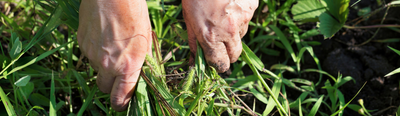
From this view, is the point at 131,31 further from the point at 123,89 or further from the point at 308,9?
the point at 308,9

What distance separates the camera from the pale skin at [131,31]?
3.40ft

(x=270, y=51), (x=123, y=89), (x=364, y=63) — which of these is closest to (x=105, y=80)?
(x=123, y=89)

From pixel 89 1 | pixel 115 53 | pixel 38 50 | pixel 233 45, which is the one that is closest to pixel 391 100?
pixel 233 45

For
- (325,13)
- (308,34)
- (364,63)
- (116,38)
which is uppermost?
(116,38)

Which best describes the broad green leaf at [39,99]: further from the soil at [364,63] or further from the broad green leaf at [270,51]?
the broad green leaf at [270,51]

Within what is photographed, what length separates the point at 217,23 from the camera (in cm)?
108

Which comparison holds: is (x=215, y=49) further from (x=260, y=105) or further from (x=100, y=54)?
(x=260, y=105)

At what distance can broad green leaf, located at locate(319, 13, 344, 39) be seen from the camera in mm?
1556

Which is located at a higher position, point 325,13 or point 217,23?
point 217,23

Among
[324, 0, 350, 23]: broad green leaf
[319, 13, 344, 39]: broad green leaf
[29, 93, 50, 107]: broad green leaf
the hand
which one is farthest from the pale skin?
[324, 0, 350, 23]: broad green leaf

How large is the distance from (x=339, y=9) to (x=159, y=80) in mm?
1139

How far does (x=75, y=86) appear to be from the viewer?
148 centimetres

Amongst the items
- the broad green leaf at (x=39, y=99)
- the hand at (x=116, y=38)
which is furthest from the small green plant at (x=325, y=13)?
the broad green leaf at (x=39, y=99)

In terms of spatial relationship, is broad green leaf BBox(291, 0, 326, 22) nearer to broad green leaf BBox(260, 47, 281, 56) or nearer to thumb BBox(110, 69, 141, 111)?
broad green leaf BBox(260, 47, 281, 56)
